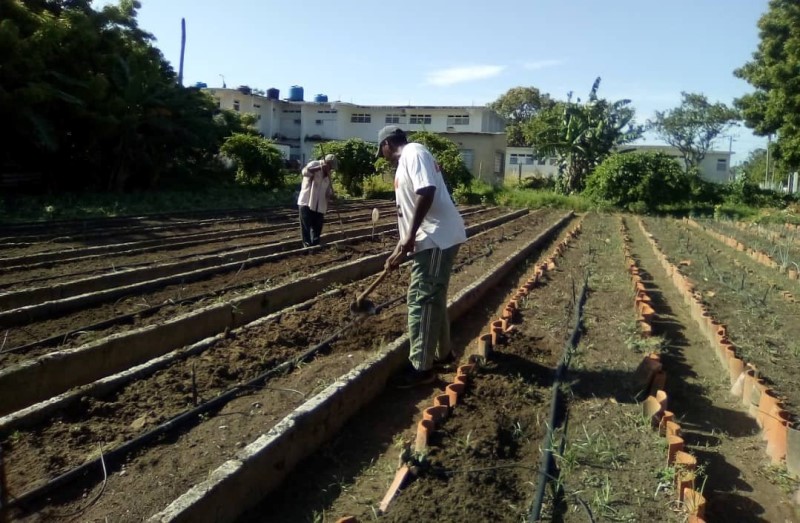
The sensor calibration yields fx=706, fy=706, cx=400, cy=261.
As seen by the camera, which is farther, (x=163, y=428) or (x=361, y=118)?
(x=361, y=118)

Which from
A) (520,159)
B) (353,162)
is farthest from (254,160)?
(520,159)

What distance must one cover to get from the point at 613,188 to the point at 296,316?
21.5 meters

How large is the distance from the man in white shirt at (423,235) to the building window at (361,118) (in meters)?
36.3

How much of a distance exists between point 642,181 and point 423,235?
2225cm

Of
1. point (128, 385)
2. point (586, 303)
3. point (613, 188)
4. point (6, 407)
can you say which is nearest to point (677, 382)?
point (586, 303)

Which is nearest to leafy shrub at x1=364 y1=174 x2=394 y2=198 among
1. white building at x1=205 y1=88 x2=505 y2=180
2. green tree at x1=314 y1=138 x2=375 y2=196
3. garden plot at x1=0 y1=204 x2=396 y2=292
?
green tree at x1=314 y1=138 x2=375 y2=196

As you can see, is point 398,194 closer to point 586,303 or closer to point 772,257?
point 586,303

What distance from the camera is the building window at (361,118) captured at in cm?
3994

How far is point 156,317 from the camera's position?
5.50 metres

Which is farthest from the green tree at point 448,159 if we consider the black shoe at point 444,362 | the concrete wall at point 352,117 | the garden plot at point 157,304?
the black shoe at point 444,362

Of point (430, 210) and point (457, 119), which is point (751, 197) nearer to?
point (457, 119)

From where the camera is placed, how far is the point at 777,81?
76.8 ft

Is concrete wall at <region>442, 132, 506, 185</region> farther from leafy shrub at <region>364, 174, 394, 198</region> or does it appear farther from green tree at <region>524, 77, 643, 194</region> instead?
leafy shrub at <region>364, 174, 394, 198</region>

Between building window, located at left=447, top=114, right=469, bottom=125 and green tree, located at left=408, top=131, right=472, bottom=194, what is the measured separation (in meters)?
14.2
